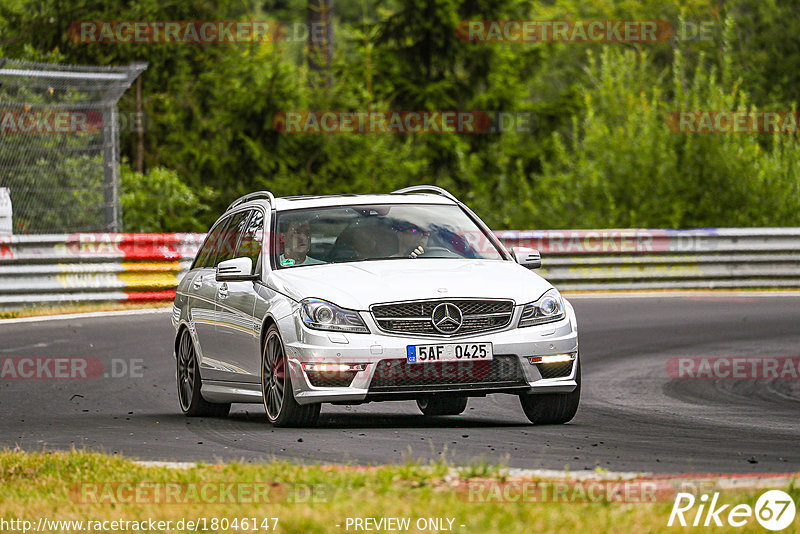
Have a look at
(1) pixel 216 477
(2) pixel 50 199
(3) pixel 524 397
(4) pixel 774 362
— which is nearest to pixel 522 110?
(2) pixel 50 199

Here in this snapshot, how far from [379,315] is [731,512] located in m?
3.87

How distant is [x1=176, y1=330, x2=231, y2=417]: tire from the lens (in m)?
11.5

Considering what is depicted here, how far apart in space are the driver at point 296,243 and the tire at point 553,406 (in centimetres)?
175

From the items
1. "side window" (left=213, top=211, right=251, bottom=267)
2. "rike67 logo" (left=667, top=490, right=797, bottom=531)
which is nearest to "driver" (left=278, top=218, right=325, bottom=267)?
"side window" (left=213, top=211, right=251, bottom=267)

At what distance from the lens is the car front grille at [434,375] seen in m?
9.26

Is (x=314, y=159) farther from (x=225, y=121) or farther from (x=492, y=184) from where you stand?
(x=492, y=184)

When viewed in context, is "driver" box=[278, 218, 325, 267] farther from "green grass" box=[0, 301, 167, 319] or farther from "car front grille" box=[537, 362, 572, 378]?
"green grass" box=[0, 301, 167, 319]

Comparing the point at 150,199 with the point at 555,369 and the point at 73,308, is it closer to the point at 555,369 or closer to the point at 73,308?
the point at 73,308

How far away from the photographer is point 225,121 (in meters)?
33.2

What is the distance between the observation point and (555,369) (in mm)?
9617

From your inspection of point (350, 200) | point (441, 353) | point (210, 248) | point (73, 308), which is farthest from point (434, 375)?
point (73, 308)

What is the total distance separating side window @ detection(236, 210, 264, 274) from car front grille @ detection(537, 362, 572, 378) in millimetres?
2279

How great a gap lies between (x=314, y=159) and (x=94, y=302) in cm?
1432

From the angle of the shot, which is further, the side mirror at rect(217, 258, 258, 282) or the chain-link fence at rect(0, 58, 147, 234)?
the chain-link fence at rect(0, 58, 147, 234)
